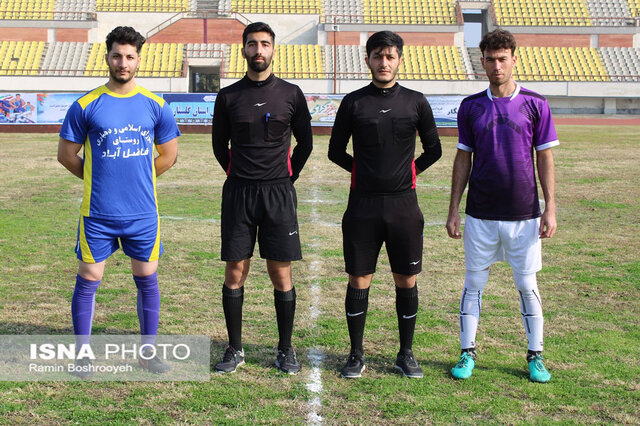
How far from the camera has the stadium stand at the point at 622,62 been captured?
42.1 m

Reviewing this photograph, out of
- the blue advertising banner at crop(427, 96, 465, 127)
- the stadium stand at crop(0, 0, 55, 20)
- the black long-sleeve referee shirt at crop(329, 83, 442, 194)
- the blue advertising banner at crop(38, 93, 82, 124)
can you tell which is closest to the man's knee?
the black long-sleeve referee shirt at crop(329, 83, 442, 194)

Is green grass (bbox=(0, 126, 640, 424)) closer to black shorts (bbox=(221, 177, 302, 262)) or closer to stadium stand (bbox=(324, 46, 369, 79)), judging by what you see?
black shorts (bbox=(221, 177, 302, 262))

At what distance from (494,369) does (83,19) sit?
4300cm

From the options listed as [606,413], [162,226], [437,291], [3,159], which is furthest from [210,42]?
[606,413]

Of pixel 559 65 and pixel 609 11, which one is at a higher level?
pixel 609 11

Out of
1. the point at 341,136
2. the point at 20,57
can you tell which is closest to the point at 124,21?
the point at 20,57

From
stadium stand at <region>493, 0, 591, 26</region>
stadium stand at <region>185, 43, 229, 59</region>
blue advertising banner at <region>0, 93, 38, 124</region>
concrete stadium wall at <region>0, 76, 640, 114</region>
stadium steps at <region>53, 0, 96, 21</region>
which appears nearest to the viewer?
blue advertising banner at <region>0, 93, 38, 124</region>

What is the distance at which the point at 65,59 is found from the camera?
3997 cm

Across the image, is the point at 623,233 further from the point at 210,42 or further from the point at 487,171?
the point at 210,42

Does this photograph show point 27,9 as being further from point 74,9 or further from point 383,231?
point 383,231

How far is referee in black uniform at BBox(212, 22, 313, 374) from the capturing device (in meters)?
4.57

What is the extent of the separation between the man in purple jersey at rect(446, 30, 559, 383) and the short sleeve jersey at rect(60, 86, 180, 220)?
6.83ft

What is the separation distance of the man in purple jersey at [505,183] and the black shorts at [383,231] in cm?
32

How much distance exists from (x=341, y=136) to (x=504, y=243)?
51.2 inches
